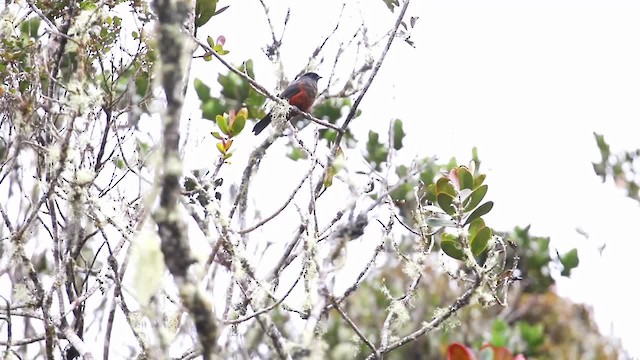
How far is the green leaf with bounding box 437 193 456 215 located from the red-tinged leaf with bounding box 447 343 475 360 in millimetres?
535

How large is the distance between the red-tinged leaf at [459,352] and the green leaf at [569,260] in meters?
3.07

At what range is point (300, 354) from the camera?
1361 mm

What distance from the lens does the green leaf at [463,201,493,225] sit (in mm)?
2451

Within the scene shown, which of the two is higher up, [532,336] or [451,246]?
[532,336]

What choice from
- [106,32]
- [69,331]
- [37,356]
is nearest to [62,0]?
[106,32]

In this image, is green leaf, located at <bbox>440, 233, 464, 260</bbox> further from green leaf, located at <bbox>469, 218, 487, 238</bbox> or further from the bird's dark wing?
the bird's dark wing

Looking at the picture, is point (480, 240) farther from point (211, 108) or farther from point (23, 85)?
point (211, 108)

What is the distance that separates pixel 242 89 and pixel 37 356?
1792 mm

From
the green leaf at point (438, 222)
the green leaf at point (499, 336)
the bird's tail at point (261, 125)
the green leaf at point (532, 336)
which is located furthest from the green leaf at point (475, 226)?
the green leaf at point (532, 336)

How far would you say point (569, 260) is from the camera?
16.1 ft

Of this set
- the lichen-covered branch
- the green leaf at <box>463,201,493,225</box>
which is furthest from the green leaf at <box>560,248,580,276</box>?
the lichen-covered branch

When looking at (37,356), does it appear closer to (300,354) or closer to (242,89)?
(242,89)

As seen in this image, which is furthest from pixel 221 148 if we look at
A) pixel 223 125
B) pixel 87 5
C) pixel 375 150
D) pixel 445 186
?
pixel 375 150

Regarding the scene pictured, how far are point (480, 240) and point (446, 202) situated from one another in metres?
0.16
